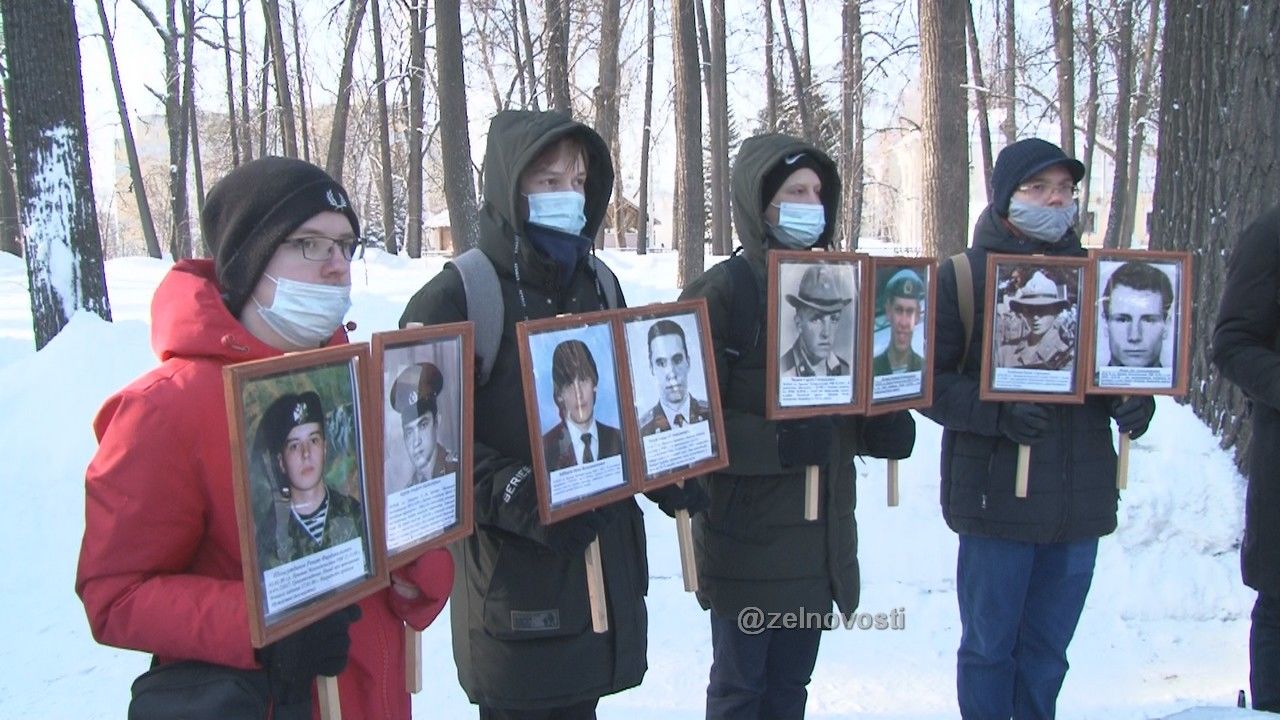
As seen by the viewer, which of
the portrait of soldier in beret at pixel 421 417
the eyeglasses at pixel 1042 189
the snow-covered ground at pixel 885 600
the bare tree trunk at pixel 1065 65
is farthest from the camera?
the bare tree trunk at pixel 1065 65

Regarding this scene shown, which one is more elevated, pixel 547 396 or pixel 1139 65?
pixel 1139 65

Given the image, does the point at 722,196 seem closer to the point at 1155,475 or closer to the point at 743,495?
the point at 1155,475

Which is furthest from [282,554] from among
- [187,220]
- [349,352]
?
[187,220]

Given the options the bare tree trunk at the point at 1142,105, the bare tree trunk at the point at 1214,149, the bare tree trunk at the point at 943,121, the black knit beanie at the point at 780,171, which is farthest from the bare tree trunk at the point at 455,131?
the bare tree trunk at the point at 1142,105

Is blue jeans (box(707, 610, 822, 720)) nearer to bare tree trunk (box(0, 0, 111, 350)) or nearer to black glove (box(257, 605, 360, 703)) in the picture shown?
black glove (box(257, 605, 360, 703))

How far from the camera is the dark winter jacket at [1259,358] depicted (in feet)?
11.4

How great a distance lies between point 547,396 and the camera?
251cm

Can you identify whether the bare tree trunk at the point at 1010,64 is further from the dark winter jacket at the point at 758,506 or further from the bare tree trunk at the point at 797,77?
the dark winter jacket at the point at 758,506

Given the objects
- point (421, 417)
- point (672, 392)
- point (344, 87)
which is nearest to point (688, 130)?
point (672, 392)

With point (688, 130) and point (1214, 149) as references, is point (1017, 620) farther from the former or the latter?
point (688, 130)

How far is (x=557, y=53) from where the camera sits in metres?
22.1

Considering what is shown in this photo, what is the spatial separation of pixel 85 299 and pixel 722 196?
16244 mm

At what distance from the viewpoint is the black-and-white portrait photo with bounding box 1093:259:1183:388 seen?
338 cm

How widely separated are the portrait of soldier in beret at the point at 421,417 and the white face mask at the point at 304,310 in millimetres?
202
